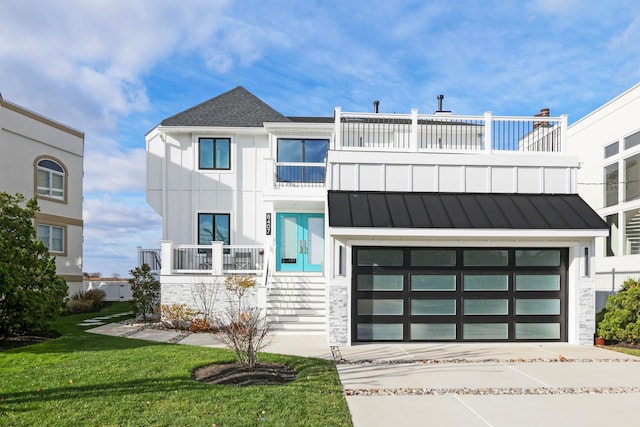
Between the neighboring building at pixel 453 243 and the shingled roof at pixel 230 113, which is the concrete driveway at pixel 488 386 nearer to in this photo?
the neighboring building at pixel 453 243

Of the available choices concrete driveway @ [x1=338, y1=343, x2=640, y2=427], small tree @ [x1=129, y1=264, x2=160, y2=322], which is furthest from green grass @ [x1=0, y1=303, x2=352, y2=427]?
small tree @ [x1=129, y1=264, x2=160, y2=322]

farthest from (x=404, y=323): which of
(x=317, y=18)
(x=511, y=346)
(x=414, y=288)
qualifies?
(x=317, y=18)

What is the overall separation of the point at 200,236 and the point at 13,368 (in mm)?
9745

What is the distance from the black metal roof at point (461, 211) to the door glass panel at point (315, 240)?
502 centimetres

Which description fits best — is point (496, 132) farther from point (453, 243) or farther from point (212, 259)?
point (212, 259)

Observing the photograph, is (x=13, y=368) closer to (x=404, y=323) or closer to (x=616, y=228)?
(x=404, y=323)

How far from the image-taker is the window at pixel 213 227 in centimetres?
1755

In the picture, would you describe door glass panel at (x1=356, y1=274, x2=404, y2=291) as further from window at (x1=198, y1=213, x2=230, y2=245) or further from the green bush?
window at (x1=198, y1=213, x2=230, y2=245)

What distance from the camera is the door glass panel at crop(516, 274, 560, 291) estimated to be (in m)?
11.4

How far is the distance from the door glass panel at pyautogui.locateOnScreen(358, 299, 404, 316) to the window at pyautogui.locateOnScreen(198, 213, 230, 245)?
8075 mm

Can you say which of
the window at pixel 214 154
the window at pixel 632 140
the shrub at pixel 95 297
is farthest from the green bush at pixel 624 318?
the shrub at pixel 95 297

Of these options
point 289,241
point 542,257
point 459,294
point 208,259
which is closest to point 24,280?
point 208,259

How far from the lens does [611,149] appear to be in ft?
49.0

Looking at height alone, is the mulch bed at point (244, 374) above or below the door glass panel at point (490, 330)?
above
